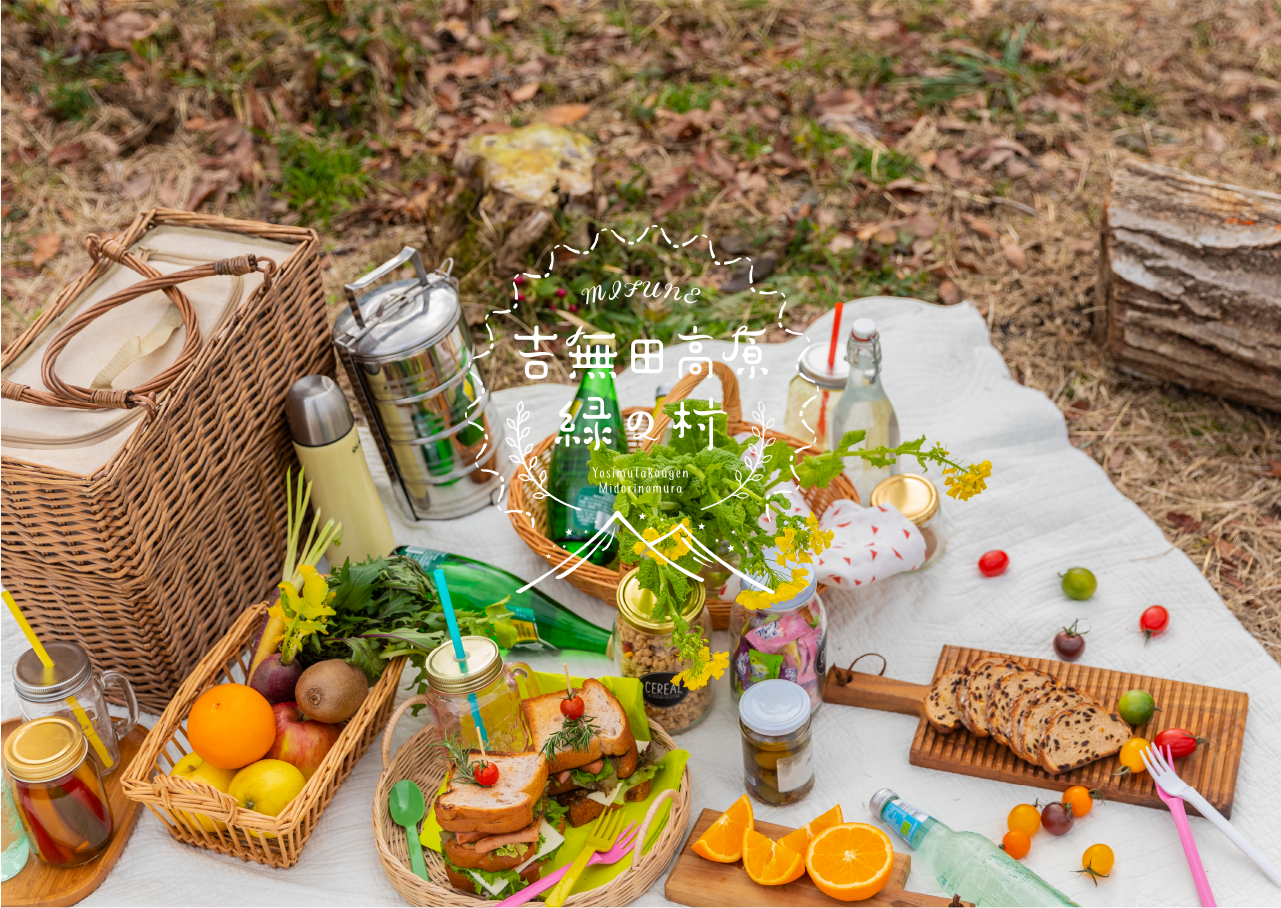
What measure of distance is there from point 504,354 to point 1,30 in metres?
2.55

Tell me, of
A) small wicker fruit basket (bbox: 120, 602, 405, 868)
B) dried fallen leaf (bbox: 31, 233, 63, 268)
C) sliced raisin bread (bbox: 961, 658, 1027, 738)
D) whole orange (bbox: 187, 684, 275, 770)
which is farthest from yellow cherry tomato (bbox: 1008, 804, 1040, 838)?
dried fallen leaf (bbox: 31, 233, 63, 268)

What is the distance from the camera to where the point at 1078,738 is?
4.78 ft

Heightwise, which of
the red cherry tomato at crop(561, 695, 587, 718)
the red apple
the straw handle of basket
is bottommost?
the straw handle of basket

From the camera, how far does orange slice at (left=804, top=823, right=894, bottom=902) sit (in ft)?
4.22

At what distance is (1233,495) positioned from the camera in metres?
2.15

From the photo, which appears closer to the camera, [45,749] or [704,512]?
[45,749]

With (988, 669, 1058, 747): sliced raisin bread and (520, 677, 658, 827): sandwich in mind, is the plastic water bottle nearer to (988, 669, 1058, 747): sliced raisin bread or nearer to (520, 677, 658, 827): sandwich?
(988, 669, 1058, 747): sliced raisin bread

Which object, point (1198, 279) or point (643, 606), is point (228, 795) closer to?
point (643, 606)

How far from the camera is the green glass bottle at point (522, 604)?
172cm

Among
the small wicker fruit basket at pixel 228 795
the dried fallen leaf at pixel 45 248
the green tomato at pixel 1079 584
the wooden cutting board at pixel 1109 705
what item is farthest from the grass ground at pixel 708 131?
the small wicker fruit basket at pixel 228 795

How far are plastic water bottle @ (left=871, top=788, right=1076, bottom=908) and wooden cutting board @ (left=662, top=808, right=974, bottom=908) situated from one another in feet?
0.09

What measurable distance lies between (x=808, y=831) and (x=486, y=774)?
1.40ft

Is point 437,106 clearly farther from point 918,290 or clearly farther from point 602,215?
point 918,290

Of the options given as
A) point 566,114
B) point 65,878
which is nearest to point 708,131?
point 566,114
